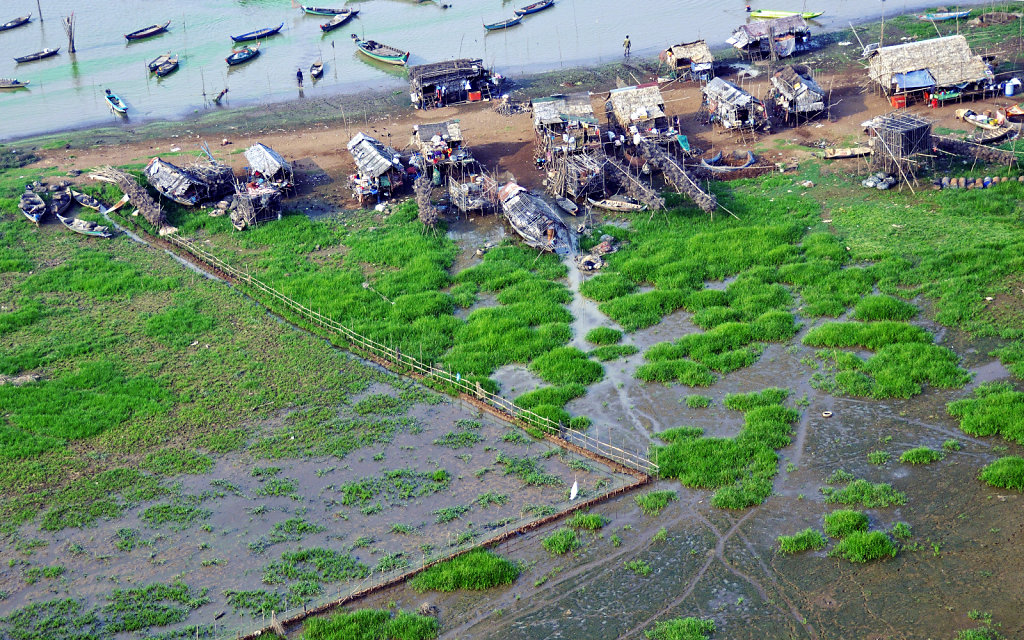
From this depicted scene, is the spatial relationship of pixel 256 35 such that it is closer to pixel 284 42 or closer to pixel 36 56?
pixel 284 42

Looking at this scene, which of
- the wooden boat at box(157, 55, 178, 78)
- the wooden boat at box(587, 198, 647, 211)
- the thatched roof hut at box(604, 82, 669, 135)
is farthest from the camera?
the wooden boat at box(157, 55, 178, 78)

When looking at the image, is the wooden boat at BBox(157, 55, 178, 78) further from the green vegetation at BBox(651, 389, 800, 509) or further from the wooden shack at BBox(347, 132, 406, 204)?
the green vegetation at BBox(651, 389, 800, 509)

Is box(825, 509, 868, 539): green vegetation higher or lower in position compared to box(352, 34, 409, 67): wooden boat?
lower

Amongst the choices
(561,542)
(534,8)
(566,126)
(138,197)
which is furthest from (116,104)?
(561,542)

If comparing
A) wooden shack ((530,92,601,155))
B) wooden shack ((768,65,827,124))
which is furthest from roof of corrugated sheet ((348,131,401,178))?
wooden shack ((768,65,827,124))

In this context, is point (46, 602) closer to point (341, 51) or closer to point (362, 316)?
point (362, 316)

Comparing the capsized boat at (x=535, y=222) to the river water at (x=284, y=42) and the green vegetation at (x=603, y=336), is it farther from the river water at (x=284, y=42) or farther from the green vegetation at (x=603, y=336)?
the river water at (x=284, y=42)

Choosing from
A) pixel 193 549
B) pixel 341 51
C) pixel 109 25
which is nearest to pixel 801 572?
pixel 193 549
